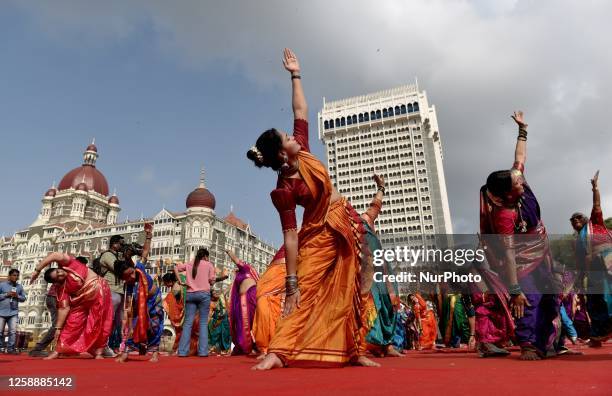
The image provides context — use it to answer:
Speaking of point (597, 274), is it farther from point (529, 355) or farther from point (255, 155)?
point (255, 155)

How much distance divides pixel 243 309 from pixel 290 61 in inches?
168

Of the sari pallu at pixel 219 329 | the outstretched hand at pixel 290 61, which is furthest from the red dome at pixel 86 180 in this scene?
the outstretched hand at pixel 290 61

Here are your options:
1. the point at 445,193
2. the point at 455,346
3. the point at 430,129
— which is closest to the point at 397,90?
the point at 430,129

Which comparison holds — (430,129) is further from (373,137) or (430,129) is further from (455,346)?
(455,346)

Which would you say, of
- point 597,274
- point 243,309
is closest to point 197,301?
A: point 243,309

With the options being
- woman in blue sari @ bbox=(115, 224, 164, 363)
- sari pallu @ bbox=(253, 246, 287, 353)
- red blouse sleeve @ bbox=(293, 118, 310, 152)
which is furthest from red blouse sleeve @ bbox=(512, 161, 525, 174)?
woman in blue sari @ bbox=(115, 224, 164, 363)

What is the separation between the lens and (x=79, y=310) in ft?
19.5

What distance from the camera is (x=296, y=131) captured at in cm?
320

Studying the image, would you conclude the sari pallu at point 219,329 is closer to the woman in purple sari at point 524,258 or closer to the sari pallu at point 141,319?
the sari pallu at point 141,319

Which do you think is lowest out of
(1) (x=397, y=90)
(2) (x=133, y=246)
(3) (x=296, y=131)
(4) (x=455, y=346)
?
(4) (x=455, y=346)

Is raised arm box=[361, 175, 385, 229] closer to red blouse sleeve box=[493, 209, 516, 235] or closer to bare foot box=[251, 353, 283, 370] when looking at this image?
red blouse sleeve box=[493, 209, 516, 235]

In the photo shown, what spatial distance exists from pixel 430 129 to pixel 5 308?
76.8m

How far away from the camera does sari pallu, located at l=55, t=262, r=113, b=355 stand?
5746 mm

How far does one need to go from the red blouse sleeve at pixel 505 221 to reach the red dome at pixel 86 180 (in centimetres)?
7679
